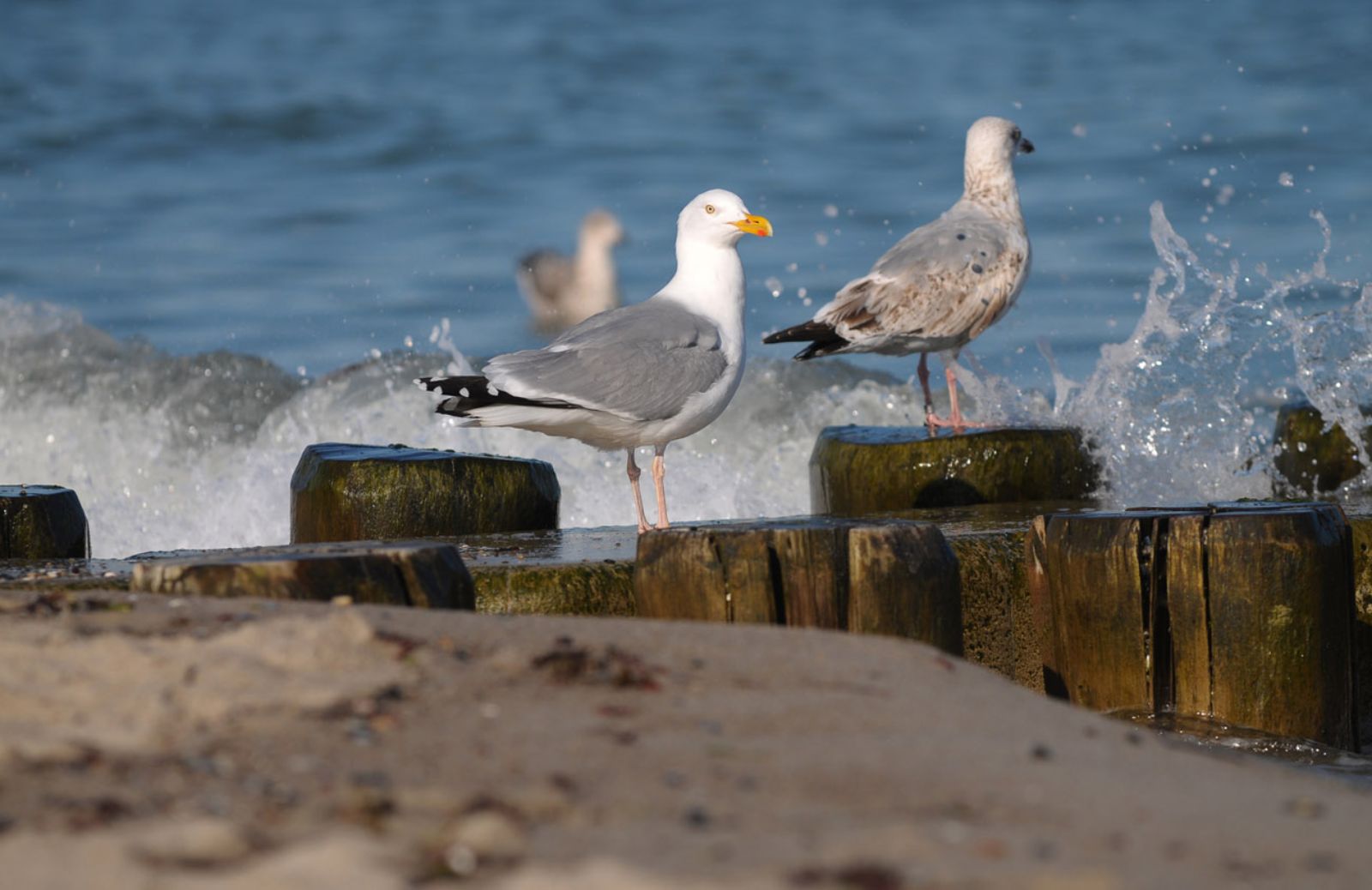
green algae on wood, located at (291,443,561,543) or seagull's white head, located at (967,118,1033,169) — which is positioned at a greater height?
→ seagull's white head, located at (967,118,1033,169)

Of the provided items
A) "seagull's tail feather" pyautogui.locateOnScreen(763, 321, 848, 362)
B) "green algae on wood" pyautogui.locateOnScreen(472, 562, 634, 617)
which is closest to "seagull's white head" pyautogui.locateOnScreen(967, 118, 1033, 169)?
"seagull's tail feather" pyautogui.locateOnScreen(763, 321, 848, 362)

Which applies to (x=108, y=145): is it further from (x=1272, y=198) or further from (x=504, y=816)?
(x=504, y=816)

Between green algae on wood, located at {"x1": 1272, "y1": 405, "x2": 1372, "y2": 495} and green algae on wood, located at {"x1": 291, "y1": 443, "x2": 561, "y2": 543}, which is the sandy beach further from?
green algae on wood, located at {"x1": 1272, "y1": 405, "x2": 1372, "y2": 495}

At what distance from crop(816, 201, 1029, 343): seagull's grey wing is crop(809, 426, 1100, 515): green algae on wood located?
107 cm

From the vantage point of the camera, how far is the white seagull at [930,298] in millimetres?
7402

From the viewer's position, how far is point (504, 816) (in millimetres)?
2336

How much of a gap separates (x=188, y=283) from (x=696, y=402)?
1077 cm

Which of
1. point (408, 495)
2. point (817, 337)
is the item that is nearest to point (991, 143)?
point (817, 337)

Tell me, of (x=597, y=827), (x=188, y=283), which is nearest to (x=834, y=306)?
(x=597, y=827)

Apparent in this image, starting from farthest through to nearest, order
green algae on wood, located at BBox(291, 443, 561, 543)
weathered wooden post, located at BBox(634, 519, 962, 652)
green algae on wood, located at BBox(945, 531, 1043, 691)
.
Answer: green algae on wood, located at BBox(291, 443, 561, 543)
green algae on wood, located at BBox(945, 531, 1043, 691)
weathered wooden post, located at BBox(634, 519, 962, 652)

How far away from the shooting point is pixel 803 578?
4055 millimetres

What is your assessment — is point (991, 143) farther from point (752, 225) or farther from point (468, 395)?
point (468, 395)

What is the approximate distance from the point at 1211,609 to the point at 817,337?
325 centimetres

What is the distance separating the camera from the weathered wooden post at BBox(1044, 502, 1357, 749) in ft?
14.1
